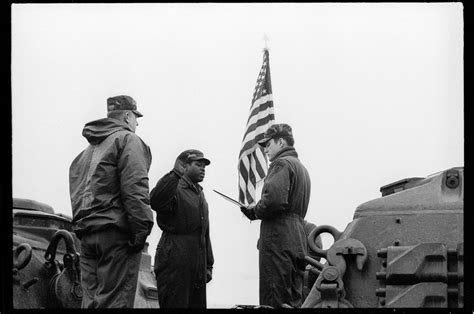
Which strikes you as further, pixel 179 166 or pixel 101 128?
pixel 179 166

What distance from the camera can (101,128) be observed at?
1459 cm

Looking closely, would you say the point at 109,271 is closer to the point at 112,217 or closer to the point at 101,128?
the point at 112,217

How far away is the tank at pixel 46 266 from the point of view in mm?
14983

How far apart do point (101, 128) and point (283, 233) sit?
1.95 meters

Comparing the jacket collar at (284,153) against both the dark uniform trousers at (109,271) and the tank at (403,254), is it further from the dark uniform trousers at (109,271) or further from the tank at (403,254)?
the dark uniform trousers at (109,271)

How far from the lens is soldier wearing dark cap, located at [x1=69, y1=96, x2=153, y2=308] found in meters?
13.9

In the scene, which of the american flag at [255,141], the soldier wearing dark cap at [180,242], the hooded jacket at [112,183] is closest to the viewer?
the hooded jacket at [112,183]

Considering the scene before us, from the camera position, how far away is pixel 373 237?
43.9 feet

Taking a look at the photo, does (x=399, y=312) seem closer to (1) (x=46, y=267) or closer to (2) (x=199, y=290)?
(2) (x=199, y=290)

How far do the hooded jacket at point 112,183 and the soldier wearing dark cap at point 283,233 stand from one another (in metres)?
1.33

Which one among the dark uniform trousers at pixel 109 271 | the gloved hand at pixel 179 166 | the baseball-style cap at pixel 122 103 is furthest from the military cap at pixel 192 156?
the dark uniform trousers at pixel 109 271

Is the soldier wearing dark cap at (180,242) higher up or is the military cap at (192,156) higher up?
the military cap at (192,156)

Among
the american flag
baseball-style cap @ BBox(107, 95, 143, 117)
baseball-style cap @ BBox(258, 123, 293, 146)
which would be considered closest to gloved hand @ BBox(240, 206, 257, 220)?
baseball-style cap @ BBox(258, 123, 293, 146)

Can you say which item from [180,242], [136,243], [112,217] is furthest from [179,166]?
[136,243]
